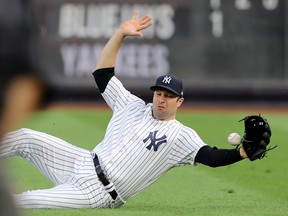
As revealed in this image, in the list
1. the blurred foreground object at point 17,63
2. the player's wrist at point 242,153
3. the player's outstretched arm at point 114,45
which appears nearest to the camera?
the blurred foreground object at point 17,63

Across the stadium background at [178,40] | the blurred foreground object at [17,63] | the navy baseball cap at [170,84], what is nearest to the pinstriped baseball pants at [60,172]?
the navy baseball cap at [170,84]

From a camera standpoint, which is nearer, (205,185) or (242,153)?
(242,153)

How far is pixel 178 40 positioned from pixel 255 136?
12.4 metres

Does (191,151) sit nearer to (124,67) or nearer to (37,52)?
(37,52)

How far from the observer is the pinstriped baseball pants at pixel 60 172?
244 inches

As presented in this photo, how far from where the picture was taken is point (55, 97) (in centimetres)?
198

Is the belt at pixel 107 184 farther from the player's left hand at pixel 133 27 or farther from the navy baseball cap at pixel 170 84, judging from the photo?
the player's left hand at pixel 133 27

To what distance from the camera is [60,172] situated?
651cm

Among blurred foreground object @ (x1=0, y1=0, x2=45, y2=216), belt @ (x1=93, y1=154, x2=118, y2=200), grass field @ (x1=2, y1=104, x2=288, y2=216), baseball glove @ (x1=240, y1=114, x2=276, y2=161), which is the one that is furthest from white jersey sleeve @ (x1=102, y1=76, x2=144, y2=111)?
blurred foreground object @ (x1=0, y1=0, x2=45, y2=216)

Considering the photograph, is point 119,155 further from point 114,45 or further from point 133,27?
point 133,27

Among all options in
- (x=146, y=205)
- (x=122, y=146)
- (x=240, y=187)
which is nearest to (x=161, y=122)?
(x=122, y=146)

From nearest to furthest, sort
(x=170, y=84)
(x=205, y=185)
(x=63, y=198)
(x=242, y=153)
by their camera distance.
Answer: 1. (x=242, y=153)
2. (x=63, y=198)
3. (x=170, y=84)
4. (x=205, y=185)

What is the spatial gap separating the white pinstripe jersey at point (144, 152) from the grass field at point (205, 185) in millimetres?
230

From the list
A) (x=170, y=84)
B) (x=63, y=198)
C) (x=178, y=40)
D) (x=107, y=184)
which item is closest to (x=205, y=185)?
(x=170, y=84)
